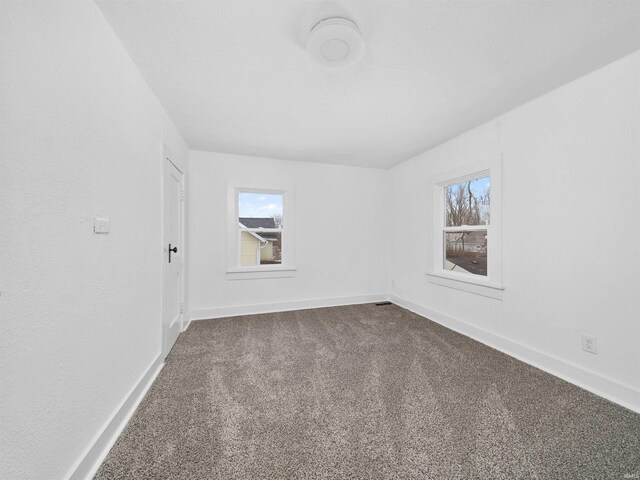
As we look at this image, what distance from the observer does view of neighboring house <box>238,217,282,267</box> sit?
4047mm

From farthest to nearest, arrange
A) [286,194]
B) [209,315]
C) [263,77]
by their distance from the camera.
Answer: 1. [286,194]
2. [209,315]
3. [263,77]

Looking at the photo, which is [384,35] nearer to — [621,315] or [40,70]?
[40,70]

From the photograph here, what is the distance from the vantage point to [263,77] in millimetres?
2016

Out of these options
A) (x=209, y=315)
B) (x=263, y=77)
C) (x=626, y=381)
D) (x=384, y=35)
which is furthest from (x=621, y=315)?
(x=209, y=315)

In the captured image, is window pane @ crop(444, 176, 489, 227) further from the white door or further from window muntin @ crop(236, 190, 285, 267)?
the white door

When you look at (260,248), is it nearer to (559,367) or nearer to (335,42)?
(335,42)

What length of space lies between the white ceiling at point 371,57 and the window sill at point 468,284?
174 cm

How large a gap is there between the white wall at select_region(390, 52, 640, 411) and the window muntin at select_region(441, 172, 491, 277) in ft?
1.17

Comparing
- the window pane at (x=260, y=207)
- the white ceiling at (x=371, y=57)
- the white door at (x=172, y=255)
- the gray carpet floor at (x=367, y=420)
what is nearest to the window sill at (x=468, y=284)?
the gray carpet floor at (x=367, y=420)

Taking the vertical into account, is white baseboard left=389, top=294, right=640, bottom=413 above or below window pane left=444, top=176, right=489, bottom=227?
below

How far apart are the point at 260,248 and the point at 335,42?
3.09 metres

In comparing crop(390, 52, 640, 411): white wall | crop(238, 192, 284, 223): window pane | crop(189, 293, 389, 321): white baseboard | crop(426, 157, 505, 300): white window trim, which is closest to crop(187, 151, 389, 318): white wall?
crop(189, 293, 389, 321): white baseboard

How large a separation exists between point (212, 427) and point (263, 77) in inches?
95.4

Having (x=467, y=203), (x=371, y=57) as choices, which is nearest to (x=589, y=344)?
(x=467, y=203)
